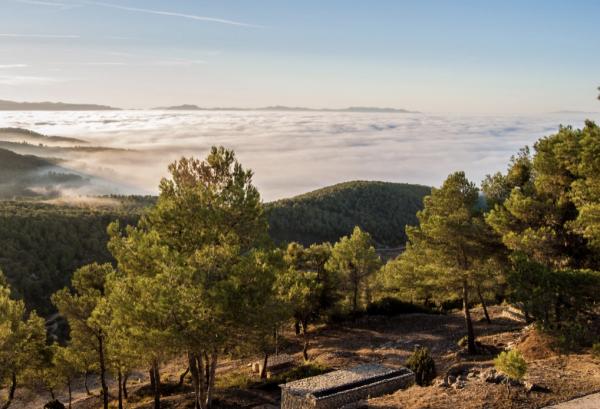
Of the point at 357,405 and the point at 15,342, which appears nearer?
the point at 357,405

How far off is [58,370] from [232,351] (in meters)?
16.8

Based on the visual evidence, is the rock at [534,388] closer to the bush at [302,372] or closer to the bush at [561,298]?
the bush at [561,298]

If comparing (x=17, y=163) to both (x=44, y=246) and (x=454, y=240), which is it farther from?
(x=454, y=240)

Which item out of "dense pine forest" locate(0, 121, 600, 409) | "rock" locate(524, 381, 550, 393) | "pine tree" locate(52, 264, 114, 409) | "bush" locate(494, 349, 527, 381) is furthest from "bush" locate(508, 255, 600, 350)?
"pine tree" locate(52, 264, 114, 409)

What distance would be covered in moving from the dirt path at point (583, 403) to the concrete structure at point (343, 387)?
262 inches

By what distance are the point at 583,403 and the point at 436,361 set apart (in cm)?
1104

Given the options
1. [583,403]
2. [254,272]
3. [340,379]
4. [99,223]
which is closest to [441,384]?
[340,379]

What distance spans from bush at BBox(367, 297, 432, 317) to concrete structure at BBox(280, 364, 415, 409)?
754 inches

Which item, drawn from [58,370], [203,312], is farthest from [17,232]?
[203,312]

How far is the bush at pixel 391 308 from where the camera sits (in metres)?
39.4

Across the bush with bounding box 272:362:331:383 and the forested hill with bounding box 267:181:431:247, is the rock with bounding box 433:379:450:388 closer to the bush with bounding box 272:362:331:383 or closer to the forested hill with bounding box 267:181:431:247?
the bush with bounding box 272:362:331:383

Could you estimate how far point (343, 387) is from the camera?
18.4 m

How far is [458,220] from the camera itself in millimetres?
22797

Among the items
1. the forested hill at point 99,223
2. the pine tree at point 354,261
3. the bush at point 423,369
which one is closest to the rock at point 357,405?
the bush at point 423,369
